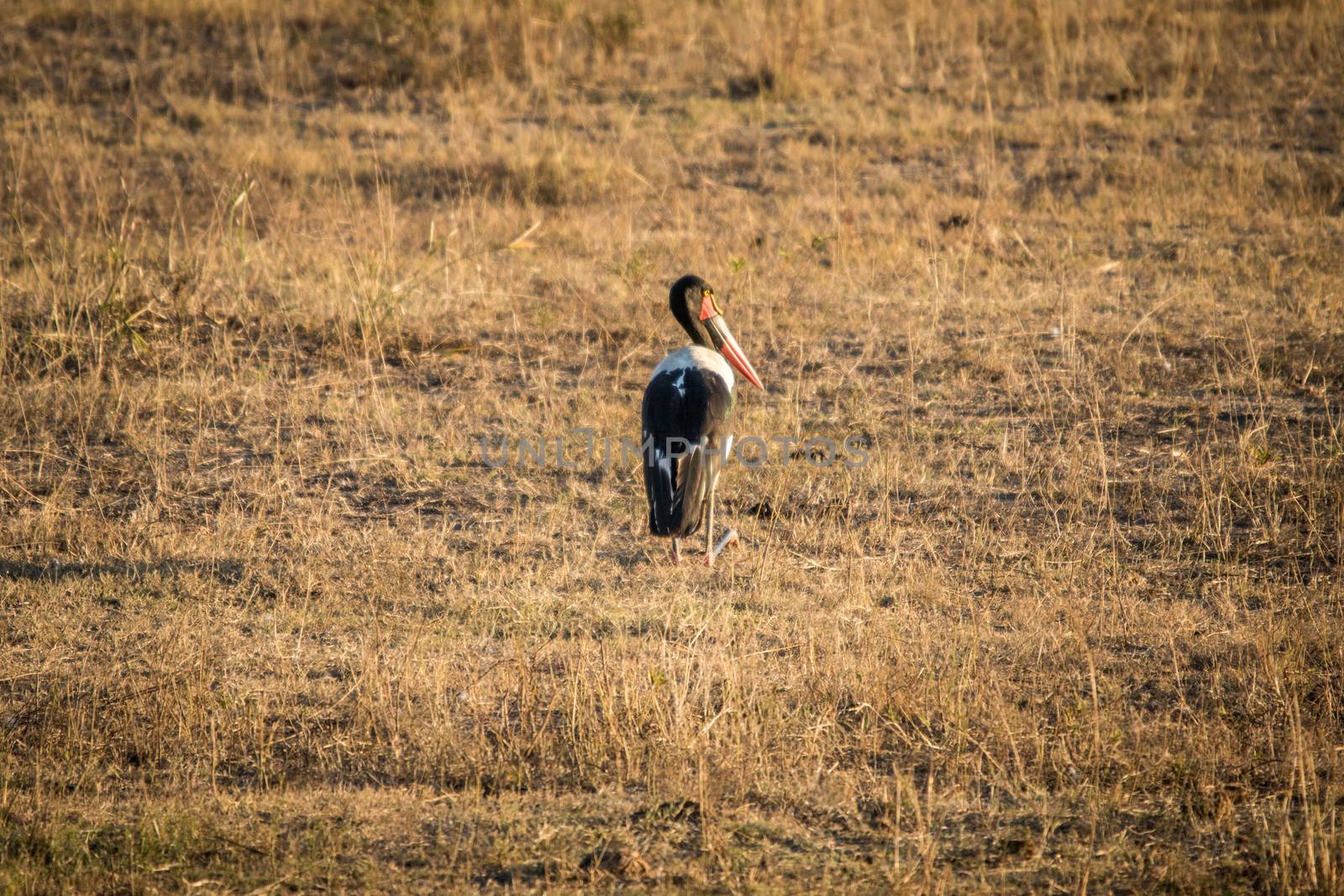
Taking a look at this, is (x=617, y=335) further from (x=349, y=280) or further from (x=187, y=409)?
(x=187, y=409)

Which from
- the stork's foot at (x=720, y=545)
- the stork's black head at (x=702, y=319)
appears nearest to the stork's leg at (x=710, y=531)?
the stork's foot at (x=720, y=545)

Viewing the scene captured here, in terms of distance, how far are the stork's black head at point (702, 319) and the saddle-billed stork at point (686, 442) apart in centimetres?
30

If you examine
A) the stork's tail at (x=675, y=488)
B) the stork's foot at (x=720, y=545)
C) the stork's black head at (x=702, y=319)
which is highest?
the stork's black head at (x=702, y=319)

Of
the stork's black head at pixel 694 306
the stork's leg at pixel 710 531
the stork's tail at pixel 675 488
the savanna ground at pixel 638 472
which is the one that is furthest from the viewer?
the stork's black head at pixel 694 306

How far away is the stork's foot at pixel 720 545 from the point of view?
4.57 metres

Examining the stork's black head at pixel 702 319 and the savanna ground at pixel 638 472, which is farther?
the stork's black head at pixel 702 319

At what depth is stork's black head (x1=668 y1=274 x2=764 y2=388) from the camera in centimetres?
552

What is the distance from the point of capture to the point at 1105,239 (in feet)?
25.7

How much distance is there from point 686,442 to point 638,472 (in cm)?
83

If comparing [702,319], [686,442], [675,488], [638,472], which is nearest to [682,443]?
[686,442]

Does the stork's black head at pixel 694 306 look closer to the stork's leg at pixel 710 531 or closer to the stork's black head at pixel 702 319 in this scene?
the stork's black head at pixel 702 319

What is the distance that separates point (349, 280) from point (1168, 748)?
14.8 feet

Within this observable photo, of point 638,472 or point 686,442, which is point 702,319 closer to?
point 638,472

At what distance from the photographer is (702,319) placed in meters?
5.57
